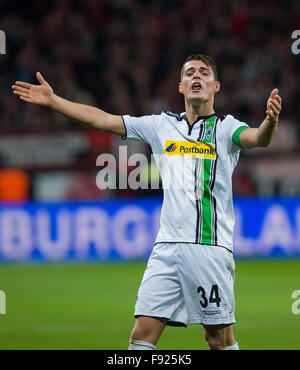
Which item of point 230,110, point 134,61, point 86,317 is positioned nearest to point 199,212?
point 86,317

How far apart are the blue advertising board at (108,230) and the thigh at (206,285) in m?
9.40

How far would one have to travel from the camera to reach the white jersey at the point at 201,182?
17.3ft

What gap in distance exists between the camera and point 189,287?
5.25 meters

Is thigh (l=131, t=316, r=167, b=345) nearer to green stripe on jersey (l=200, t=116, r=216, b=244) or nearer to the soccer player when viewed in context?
the soccer player

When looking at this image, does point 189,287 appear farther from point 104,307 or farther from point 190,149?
point 104,307

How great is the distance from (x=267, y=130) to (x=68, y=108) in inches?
52.5

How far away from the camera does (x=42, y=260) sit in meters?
14.7

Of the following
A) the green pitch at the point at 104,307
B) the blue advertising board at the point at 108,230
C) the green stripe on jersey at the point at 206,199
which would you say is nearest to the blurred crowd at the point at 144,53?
the blue advertising board at the point at 108,230

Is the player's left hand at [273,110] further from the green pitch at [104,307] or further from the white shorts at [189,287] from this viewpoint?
the green pitch at [104,307]

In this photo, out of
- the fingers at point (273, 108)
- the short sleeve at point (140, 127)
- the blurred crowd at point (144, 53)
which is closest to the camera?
the fingers at point (273, 108)

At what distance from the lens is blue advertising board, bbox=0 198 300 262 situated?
14.6m

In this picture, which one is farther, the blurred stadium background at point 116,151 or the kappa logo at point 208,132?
the blurred stadium background at point 116,151

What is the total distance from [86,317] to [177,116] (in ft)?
14.8
